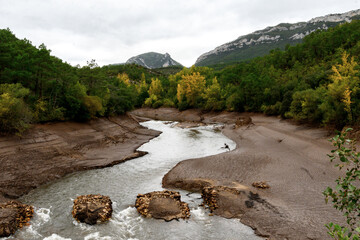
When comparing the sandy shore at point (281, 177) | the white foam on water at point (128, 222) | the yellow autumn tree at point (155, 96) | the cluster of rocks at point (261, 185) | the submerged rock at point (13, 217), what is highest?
the yellow autumn tree at point (155, 96)

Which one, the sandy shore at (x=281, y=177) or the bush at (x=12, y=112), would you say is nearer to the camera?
the sandy shore at (x=281, y=177)

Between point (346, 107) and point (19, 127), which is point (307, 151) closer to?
point (346, 107)

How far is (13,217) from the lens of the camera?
1386cm

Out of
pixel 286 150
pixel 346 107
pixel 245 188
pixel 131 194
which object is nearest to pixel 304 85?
pixel 346 107

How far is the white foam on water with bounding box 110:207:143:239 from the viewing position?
13652 mm

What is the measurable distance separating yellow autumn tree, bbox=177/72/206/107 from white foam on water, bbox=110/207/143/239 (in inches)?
2939

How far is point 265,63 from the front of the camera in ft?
330

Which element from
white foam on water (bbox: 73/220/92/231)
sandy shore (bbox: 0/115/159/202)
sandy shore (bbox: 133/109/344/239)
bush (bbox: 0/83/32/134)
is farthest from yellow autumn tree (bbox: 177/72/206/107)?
white foam on water (bbox: 73/220/92/231)

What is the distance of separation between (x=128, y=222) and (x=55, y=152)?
18189mm

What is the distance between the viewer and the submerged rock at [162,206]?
15.3m

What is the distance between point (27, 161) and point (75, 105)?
54.0 feet

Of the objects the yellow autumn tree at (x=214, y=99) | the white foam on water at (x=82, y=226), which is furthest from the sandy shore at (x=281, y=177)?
the yellow autumn tree at (x=214, y=99)

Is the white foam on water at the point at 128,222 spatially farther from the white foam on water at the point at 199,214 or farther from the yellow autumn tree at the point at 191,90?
the yellow autumn tree at the point at 191,90

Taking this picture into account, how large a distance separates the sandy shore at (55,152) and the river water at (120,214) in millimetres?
1572
